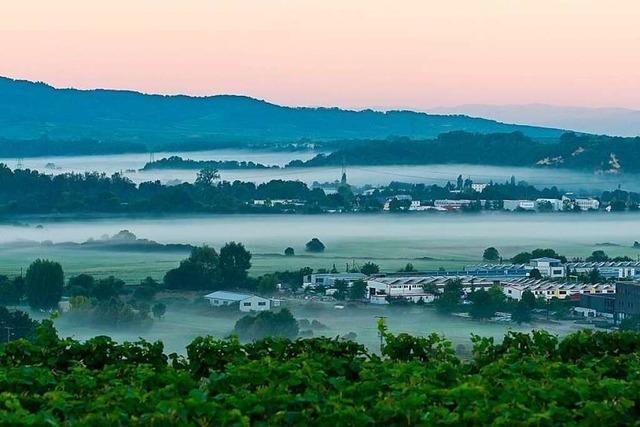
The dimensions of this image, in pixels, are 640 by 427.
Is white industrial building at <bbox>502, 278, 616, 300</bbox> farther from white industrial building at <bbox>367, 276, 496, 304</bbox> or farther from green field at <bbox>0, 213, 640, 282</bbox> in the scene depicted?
green field at <bbox>0, 213, 640, 282</bbox>

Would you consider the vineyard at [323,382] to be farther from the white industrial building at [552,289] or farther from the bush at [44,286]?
the bush at [44,286]

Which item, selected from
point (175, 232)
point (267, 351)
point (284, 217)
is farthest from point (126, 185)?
point (267, 351)

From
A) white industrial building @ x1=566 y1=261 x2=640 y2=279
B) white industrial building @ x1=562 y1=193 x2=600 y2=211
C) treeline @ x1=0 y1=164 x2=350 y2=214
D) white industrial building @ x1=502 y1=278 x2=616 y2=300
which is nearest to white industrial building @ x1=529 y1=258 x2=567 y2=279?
white industrial building @ x1=566 y1=261 x2=640 y2=279

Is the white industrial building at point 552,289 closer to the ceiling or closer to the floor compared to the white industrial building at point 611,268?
closer to the floor

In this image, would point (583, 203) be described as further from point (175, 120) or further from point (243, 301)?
point (175, 120)

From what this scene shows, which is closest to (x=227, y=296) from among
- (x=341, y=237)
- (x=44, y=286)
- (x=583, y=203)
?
(x=44, y=286)

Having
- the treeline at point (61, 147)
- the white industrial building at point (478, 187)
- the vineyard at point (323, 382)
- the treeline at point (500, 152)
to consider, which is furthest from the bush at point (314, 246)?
the treeline at point (61, 147)
